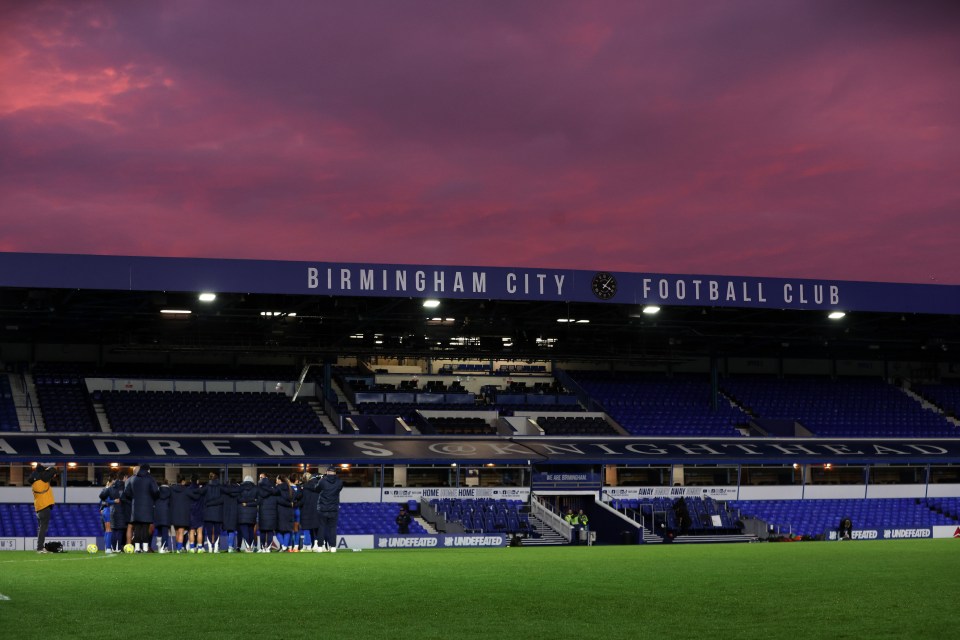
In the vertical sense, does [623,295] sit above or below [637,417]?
above

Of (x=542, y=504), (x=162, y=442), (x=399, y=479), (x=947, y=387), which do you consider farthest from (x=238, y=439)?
(x=947, y=387)

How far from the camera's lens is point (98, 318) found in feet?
140

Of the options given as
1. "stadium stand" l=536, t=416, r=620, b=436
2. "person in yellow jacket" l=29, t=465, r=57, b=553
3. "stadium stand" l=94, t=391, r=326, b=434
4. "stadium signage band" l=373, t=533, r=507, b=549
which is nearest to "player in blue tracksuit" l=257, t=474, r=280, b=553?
"person in yellow jacket" l=29, t=465, r=57, b=553

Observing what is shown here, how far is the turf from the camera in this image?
26.8ft

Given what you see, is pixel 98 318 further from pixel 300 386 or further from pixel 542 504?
pixel 542 504

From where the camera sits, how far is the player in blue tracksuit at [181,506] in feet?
70.0

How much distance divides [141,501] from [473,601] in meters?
12.1

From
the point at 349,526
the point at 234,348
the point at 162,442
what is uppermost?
the point at 234,348

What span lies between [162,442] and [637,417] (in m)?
21.3

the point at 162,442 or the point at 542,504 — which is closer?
the point at 162,442

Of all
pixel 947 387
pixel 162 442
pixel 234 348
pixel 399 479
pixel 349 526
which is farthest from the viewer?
pixel 947 387

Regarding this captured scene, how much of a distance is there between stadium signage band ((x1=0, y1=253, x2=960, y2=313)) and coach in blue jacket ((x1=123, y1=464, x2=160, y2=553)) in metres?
17.4

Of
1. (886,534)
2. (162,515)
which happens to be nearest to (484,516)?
(886,534)

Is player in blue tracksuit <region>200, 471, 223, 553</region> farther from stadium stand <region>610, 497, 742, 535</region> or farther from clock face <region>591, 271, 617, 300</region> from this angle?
stadium stand <region>610, 497, 742, 535</region>
